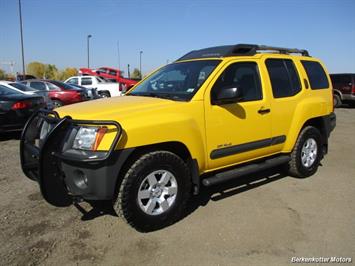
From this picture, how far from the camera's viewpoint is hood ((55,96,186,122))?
135 inches

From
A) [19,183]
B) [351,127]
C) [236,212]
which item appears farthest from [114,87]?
[236,212]

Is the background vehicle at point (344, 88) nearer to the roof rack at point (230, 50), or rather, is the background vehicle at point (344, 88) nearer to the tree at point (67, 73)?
the roof rack at point (230, 50)

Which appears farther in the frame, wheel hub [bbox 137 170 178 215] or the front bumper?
wheel hub [bbox 137 170 178 215]

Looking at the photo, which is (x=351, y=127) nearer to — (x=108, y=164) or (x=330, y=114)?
(x=330, y=114)

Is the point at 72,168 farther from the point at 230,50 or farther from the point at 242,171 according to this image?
the point at 230,50

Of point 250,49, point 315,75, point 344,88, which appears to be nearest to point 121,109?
point 250,49

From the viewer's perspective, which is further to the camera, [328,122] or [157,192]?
[328,122]

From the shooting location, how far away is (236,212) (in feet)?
13.5

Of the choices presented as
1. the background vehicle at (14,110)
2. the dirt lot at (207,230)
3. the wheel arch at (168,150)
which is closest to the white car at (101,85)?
the background vehicle at (14,110)

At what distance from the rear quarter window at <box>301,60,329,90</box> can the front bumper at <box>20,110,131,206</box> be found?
3557mm

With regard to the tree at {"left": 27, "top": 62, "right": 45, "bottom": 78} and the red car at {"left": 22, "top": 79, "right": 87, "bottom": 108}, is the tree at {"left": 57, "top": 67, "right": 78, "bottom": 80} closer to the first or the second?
the tree at {"left": 27, "top": 62, "right": 45, "bottom": 78}

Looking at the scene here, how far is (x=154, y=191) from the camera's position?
11.9ft

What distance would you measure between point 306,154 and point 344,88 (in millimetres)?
13829

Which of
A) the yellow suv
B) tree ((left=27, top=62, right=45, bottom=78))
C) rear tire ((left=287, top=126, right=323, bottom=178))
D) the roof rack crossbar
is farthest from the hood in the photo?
tree ((left=27, top=62, right=45, bottom=78))
